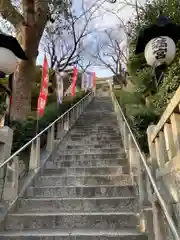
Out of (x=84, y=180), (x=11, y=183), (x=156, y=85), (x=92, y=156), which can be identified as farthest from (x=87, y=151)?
(x=11, y=183)

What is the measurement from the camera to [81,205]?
514cm

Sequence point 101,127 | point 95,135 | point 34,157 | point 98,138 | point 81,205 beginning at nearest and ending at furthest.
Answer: point 81,205, point 34,157, point 98,138, point 95,135, point 101,127

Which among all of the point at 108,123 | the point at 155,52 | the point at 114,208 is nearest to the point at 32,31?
the point at 108,123

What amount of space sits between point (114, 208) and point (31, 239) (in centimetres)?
155

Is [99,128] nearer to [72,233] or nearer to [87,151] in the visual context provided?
[87,151]

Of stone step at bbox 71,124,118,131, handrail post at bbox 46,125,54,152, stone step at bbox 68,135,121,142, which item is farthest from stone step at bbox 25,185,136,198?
stone step at bbox 71,124,118,131

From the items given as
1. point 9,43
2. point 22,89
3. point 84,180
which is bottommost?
point 84,180

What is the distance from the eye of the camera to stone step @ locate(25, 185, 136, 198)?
5.57 m

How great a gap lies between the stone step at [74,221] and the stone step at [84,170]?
1973mm

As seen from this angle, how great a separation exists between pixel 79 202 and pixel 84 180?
107 cm

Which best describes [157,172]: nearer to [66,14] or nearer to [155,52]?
[155,52]

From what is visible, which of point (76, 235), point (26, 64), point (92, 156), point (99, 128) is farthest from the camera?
point (99, 128)

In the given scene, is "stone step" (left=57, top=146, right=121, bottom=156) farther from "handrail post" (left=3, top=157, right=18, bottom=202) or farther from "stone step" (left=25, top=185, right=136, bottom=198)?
"handrail post" (left=3, top=157, right=18, bottom=202)

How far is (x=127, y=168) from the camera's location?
6637mm
